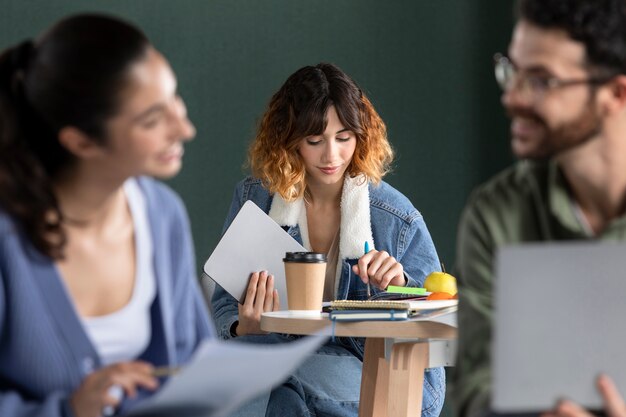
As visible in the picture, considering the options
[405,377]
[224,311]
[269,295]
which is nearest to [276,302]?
[269,295]

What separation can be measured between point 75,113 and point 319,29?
3212mm

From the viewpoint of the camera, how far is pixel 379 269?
9.99 feet

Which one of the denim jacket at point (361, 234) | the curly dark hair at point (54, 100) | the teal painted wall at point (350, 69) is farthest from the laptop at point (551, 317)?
the teal painted wall at point (350, 69)

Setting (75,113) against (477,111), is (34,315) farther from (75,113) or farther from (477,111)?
(477,111)

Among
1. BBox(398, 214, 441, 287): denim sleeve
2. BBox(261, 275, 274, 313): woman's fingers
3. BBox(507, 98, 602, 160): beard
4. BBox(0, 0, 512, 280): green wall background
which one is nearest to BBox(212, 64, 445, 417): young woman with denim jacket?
BBox(398, 214, 441, 287): denim sleeve

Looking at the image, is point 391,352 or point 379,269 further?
point 379,269

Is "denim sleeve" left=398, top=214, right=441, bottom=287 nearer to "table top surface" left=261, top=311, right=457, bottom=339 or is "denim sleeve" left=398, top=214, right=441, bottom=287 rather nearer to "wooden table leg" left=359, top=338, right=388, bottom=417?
"wooden table leg" left=359, top=338, right=388, bottom=417

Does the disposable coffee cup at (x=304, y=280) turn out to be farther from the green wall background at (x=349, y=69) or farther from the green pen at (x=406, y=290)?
the green wall background at (x=349, y=69)

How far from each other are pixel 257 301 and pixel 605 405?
1572 millimetres

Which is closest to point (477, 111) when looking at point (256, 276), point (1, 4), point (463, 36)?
point (463, 36)

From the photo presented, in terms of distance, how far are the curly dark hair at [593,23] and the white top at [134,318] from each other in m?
0.66

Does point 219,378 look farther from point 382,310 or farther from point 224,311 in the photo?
point 224,311

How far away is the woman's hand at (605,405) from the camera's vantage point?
147cm

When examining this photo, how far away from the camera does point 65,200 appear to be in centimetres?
170
